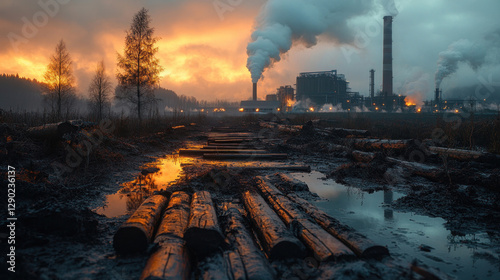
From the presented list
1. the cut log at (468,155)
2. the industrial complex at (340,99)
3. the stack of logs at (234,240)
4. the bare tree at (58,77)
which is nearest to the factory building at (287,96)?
the industrial complex at (340,99)

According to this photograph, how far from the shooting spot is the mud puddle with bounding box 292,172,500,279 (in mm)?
2516

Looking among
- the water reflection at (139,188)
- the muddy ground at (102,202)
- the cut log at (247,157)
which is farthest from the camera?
the cut log at (247,157)

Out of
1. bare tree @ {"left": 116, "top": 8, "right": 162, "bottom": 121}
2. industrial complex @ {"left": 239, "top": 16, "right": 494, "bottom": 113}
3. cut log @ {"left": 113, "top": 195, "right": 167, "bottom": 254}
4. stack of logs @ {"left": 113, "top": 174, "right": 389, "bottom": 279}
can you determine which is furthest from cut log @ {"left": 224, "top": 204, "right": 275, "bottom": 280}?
industrial complex @ {"left": 239, "top": 16, "right": 494, "bottom": 113}

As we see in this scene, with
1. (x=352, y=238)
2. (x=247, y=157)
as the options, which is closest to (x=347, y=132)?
(x=247, y=157)

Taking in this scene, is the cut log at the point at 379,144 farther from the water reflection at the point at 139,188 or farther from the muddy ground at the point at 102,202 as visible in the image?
the water reflection at the point at 139,188

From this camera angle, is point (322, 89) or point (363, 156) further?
point (322, 89)

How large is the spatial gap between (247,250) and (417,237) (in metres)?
2.02

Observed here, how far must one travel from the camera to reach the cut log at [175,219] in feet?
8.76

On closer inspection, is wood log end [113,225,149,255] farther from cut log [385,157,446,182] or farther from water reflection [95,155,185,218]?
cut log [385,157,446,182]

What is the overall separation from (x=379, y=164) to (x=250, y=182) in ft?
10.7

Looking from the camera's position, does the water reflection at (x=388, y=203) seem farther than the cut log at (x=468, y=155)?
No

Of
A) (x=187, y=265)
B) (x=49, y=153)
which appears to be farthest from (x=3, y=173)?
(x=187, y=265)

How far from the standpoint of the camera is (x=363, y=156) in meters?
7.85

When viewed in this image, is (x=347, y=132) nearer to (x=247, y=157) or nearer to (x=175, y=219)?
(x=247, y=157)
